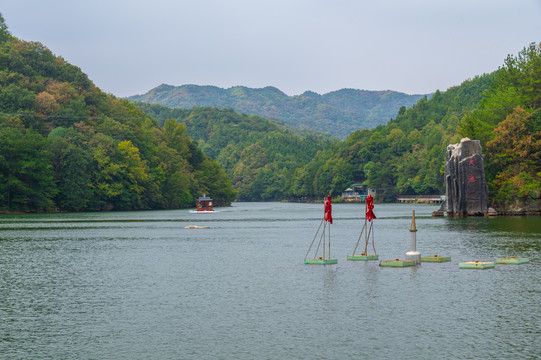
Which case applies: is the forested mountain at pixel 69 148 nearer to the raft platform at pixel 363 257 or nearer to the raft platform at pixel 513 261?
the raft platform at pixel 363 257

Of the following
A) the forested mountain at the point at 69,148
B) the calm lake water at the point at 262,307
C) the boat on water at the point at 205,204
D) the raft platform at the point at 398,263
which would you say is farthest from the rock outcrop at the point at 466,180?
the forested mountain at the point at 69,148

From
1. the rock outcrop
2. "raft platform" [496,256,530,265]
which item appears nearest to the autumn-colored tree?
the rock outcrop

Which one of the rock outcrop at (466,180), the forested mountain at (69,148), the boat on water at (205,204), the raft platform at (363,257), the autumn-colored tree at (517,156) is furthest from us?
the boat on water at (205,204)

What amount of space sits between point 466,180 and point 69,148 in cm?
8162

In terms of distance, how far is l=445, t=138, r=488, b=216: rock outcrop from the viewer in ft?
327

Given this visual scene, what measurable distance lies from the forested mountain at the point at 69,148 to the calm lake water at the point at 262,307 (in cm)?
8337

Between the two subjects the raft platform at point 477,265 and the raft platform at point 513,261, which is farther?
the raft platform at point 513,261

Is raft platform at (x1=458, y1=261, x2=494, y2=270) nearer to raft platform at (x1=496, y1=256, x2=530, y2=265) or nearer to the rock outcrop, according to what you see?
raft platform at (x1=496, y1=256, x2=530, y2=265)

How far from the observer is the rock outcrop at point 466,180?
9962 cm

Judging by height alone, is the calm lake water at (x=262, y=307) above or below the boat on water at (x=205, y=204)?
below

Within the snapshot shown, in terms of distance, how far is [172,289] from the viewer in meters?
31.0

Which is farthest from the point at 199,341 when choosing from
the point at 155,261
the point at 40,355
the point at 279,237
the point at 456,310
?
the point at 279,237

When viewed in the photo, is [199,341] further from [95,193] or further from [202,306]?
[95,193]

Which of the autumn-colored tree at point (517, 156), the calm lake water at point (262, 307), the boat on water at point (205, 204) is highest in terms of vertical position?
the autumn-colored tree at point (517, 156)
